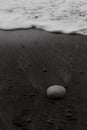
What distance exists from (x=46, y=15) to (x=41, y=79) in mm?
1886

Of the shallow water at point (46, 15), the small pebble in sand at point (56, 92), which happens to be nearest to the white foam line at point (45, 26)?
the shallow water at point (46, 15)

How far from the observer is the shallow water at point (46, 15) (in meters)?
3.43

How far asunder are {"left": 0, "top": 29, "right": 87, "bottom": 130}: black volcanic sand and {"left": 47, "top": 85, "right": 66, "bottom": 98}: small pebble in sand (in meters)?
0.04

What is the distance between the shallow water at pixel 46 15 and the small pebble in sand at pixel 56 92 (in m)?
1.43

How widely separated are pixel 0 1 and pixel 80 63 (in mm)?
2979

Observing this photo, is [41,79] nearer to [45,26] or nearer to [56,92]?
[56,92]

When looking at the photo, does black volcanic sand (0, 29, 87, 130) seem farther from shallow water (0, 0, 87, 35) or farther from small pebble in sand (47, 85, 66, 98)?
shallow water (0, 0, 87, 35)

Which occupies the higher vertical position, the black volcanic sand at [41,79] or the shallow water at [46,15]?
the shallow water at [46,15]

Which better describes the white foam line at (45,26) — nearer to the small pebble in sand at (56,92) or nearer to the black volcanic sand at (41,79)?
the black volcanic sand at (41,79)

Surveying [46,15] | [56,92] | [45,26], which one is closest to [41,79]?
[56,92]

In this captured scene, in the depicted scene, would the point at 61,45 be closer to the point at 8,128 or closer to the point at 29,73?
the point at 29,73

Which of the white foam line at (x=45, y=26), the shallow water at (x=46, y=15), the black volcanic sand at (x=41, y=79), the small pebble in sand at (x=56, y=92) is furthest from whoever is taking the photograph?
the shallow water at (x=46, y=15)

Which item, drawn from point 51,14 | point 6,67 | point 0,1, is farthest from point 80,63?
point 0,1

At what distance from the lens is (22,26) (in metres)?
3.49
